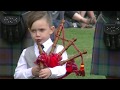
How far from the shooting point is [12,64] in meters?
3.48

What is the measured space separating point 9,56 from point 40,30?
0.80 metres

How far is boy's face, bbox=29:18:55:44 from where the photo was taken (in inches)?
107

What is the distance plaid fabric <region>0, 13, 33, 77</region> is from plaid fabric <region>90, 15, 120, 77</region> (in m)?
0.51

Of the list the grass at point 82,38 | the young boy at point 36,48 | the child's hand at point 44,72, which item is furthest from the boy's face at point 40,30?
the grass at point 82,38

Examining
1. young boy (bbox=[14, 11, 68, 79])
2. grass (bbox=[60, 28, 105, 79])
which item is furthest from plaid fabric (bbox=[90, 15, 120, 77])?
grass (bbox=[60, 28, 105, 79])

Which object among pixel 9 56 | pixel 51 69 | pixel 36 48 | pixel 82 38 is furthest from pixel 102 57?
pixel 82 38

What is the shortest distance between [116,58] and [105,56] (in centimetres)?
8

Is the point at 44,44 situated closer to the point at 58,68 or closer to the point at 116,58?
the point at 58,68

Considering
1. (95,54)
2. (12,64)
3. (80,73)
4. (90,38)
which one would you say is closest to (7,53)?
(12,64)

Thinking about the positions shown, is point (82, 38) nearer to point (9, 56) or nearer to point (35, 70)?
point (9, 56)

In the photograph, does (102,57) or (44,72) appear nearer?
(44,72)

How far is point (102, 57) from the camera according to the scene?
138 inches

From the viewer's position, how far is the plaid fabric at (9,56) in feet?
11.3
